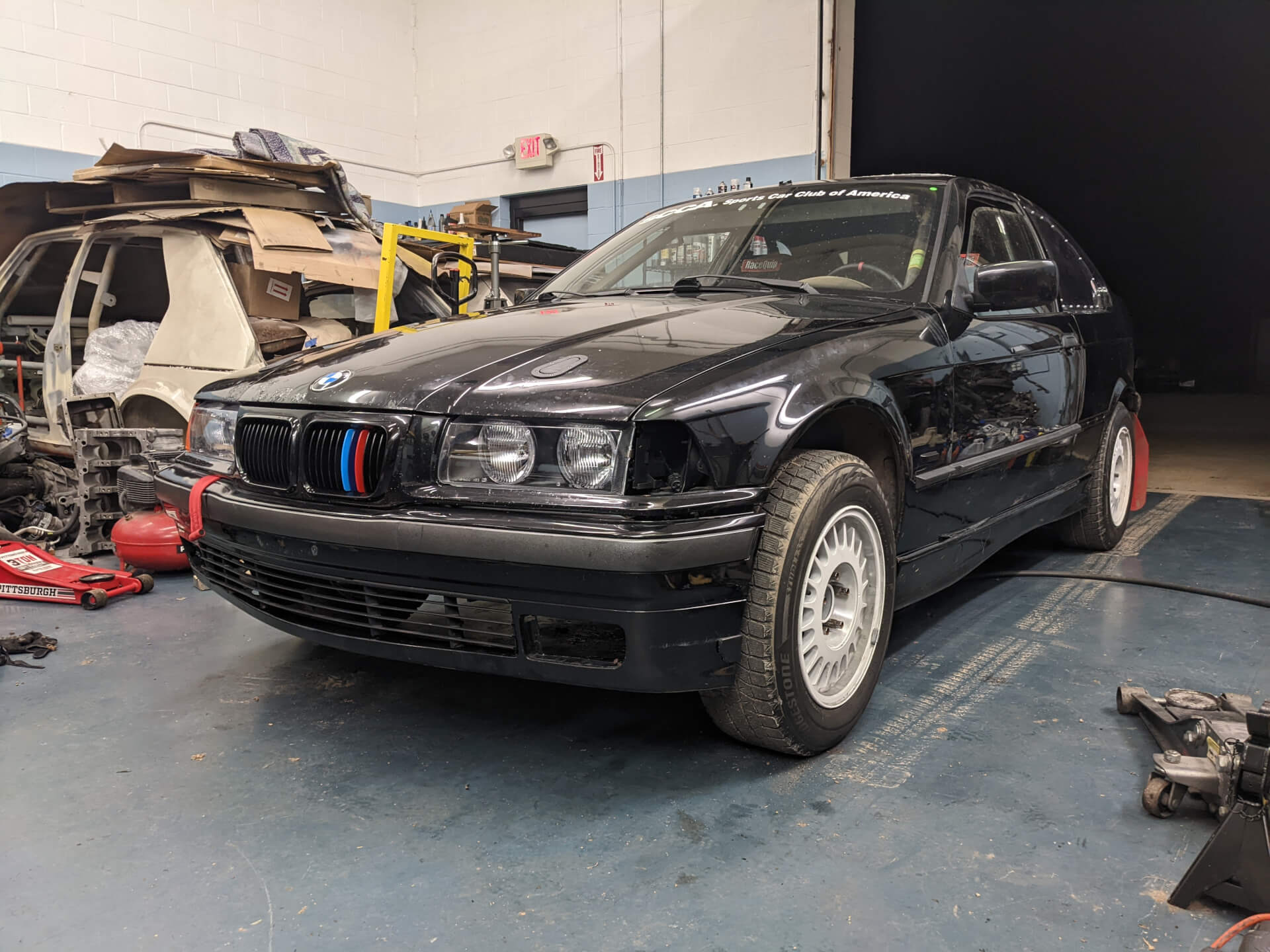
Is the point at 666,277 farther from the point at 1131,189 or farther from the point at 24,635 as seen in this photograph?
the point at 1131,189

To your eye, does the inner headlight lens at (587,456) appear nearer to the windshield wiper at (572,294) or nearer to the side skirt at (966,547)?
the side skirt at (966,547)

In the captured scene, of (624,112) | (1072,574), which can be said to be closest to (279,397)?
(1072,574)

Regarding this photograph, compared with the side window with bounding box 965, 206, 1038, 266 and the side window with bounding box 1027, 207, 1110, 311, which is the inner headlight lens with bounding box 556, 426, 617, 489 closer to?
Answer: the side window with bounding box 965, 206, 1038, 266

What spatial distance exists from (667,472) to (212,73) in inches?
328

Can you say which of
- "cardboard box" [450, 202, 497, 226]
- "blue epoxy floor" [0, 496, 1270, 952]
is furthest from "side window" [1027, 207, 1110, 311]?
"cardboard box" [450, 202, 497, 226]

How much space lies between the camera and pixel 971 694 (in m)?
2.40

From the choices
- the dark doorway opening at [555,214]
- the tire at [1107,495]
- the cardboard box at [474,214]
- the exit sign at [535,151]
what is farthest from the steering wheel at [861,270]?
the exit sign at [535,151]

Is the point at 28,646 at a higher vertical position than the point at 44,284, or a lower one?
lower

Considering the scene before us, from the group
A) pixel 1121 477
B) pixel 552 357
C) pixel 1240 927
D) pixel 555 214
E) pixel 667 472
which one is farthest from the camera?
pixel 555 214

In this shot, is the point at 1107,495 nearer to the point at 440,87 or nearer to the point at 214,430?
the point at 214,430

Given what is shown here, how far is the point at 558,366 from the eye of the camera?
189 centimetres

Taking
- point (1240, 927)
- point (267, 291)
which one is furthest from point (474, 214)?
point (1240, 927)

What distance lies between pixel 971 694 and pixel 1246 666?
845 millimetres

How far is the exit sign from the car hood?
728 centimetres
